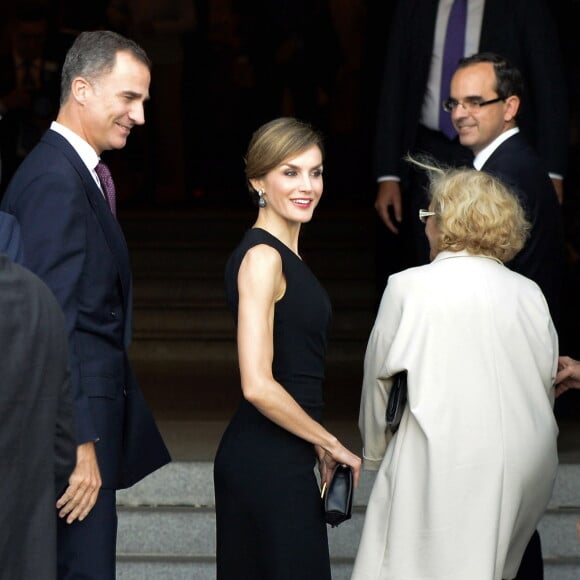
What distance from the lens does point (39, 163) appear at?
348 cm

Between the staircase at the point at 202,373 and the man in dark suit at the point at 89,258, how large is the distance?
1583 mm

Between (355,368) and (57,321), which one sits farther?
(355,368)

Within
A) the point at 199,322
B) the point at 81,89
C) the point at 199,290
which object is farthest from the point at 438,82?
the point at 199,290

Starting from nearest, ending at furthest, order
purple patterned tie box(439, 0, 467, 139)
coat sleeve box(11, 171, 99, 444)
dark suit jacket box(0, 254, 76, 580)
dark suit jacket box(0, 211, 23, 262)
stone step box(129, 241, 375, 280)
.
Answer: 1. dark suit jacket box(0, 254, 76, 580)
2. dark suit jacket box(0, 211, 23, 262)
3. coat sleeve box(11, 171, 99, 444)
4. purple patterned tie box(439, 0, 467, 139)
5. stone step box(129, 241, 375, 280)

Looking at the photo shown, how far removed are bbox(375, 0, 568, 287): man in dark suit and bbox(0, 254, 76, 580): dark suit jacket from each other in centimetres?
308

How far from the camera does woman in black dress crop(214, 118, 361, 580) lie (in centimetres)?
345

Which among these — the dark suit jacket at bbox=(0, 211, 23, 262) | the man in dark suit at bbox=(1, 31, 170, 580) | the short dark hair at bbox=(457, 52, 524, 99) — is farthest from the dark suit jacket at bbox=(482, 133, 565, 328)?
the dark suit jacket at bbox=(0, 211, 23, 262)

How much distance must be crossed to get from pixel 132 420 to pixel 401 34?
249 centimetres

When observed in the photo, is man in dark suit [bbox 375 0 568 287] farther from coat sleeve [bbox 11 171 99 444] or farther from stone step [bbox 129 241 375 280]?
stone step [bbox 129 241 375 280]

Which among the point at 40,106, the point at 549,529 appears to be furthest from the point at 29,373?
the point at 40,106

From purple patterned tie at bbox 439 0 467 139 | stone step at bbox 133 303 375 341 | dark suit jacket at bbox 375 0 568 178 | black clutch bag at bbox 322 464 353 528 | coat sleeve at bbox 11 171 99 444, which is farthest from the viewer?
stone step at bbox 133 303 375 341

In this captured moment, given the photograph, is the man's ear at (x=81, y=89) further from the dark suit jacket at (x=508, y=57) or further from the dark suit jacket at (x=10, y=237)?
the dark suit jacket at (x=508, y=57)

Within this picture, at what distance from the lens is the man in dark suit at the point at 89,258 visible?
339 centimetres

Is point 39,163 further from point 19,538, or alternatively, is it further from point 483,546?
point 483,546
